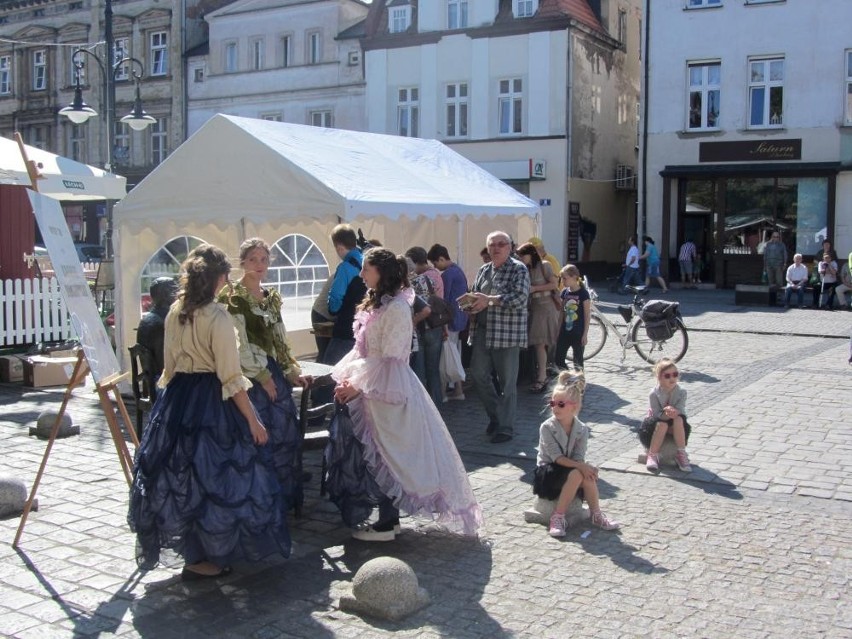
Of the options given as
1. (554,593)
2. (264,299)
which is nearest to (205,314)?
(264,299)

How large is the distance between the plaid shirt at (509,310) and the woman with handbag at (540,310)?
6.28 feet

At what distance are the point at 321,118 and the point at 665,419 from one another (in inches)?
1208

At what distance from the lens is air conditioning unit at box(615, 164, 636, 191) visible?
34344 millimetres

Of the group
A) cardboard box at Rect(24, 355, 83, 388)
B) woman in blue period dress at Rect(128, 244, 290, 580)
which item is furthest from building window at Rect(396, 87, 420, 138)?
woman in blue period dress at Rect(128, 244, 290, 580)

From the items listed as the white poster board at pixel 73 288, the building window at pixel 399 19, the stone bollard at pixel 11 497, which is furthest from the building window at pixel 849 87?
the stone bollard at pixel 11 497

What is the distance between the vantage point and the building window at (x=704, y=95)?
93.7 ft

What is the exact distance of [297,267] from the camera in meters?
13.2

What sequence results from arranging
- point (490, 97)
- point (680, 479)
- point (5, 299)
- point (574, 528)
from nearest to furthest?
point (574, 528)
point (680, 479)
point (5, 299)
point (490, 97)

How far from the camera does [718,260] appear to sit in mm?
28750

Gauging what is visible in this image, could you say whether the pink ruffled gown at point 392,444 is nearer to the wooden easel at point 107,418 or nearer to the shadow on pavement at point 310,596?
the shadow on pavement at point 310,596

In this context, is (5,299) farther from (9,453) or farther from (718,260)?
(718,260)

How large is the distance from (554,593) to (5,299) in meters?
10.1

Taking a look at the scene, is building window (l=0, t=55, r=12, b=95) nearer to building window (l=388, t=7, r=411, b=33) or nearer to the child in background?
building window (l=388, t=7, r=411, b=33)

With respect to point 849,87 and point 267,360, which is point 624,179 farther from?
point 267,360
